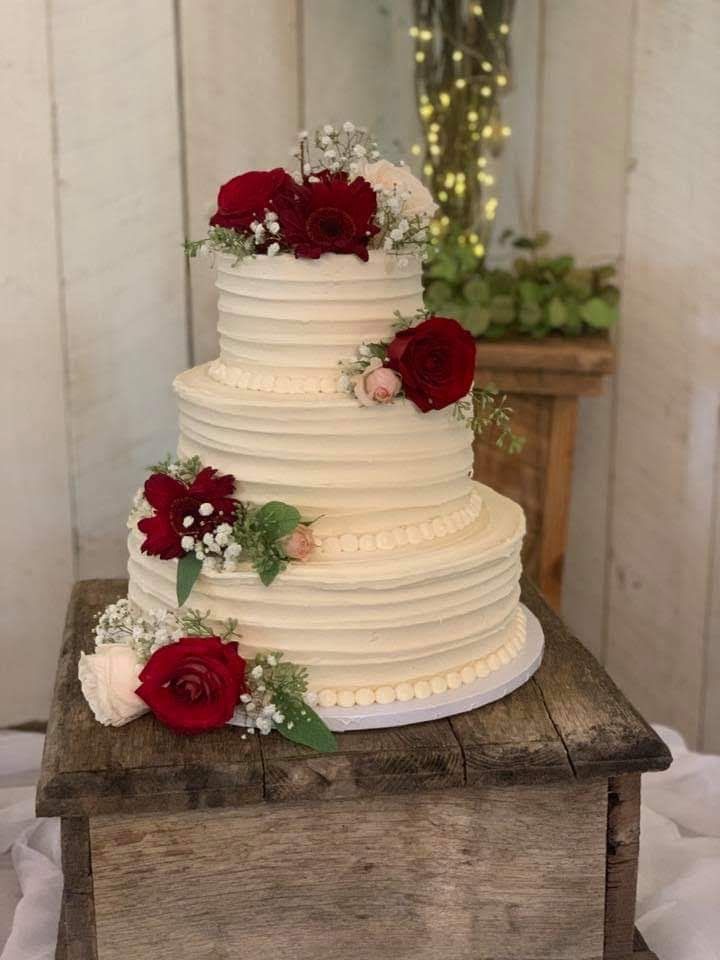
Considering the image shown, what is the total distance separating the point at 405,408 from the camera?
1.49m

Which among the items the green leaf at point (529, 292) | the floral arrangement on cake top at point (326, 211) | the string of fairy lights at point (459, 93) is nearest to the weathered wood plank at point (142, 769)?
the floral arrangement on cake top at point (326, 211)

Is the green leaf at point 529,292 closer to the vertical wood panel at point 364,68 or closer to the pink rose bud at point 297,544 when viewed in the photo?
the vertical wood panel at point 364,68

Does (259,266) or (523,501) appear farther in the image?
(523,501)

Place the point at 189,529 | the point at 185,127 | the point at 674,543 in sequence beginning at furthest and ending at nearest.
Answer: the point at 674,543
the point at 185,127
the point at 189,529

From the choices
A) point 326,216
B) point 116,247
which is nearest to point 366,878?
point 326,216

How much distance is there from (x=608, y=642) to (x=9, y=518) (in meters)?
1.25

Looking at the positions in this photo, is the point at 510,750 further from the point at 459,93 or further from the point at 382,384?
the point at 459,93

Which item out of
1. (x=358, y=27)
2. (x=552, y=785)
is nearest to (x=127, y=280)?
(x=358, y=27)

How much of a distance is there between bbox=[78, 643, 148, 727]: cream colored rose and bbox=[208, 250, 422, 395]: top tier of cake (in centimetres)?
35

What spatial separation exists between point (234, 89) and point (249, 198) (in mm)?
933

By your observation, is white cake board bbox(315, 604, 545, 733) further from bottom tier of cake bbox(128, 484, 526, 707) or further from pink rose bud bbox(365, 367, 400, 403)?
pink rose bud bbox(365, 367, 400, 403)

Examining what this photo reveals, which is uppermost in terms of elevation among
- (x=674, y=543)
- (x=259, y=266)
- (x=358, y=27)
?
(x=358, y=27)

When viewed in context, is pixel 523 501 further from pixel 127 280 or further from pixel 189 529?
pixel 189 529

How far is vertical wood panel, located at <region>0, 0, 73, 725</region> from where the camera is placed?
2246mm
